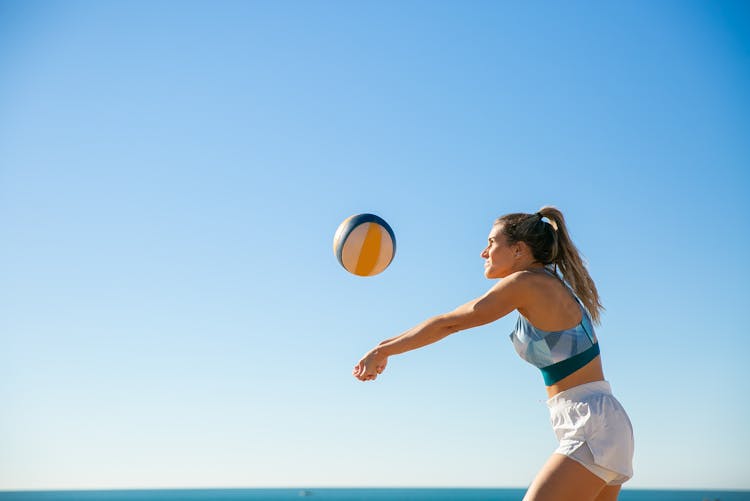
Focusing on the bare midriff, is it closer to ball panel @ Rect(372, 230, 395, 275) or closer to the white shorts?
the white shorts

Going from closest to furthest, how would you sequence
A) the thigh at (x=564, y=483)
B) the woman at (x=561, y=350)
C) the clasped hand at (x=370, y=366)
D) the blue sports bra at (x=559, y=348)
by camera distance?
the thigh at (x=564, y=483) → the woman at (x=561, y=350) → the clasped hand at (x=370, y=366) → the blue sports bra at (x=559, y=348)

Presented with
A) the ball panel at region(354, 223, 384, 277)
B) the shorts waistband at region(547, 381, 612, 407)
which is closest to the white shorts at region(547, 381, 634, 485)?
the shorts waistband at region(547, 381, 612, 407)

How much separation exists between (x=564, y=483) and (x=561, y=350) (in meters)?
0.76

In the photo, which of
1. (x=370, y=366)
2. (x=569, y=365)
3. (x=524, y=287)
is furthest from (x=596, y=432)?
(x=370, y=366)

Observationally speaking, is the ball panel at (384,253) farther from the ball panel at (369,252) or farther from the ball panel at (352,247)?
the ball panel at (352,247)

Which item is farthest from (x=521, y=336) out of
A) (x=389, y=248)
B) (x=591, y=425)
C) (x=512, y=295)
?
(x=389, y=248)

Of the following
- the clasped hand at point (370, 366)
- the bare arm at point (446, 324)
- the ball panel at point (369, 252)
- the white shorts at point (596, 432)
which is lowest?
the white shorts at point (596, 432)

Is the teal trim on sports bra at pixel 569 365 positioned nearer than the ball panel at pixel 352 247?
Yes

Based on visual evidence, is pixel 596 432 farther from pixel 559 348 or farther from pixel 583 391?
pixel 559 348

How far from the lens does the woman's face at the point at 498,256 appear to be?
15.4 feet

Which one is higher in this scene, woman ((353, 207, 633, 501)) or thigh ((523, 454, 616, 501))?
woman ((353, 207, 633, 501))

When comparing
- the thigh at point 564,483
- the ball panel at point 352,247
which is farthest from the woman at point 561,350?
the ball panel at point 352,247

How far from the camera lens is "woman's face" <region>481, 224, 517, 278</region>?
15.4 feet

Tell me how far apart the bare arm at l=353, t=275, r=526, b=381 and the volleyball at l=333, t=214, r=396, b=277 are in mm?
3330
